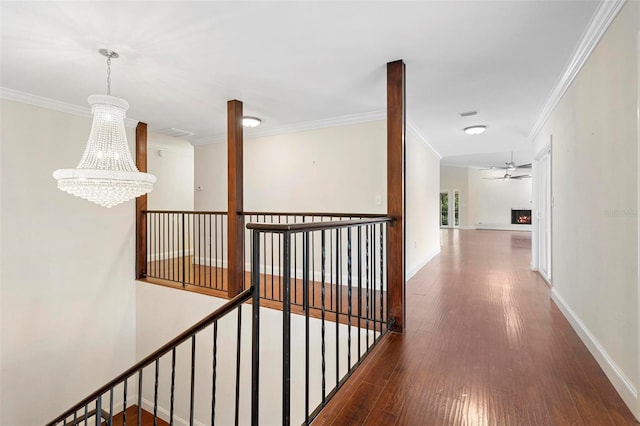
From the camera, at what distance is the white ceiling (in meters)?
2.01

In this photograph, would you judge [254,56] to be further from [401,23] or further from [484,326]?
[484,326]

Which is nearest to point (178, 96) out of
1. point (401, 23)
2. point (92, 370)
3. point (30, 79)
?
point (30, 79)

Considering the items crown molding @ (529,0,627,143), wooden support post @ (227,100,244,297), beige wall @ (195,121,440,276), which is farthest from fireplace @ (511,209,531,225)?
wooden support post @ (227,100,244,297)

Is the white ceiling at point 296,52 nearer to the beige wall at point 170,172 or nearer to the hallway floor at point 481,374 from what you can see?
the hallway floor at point 481,374

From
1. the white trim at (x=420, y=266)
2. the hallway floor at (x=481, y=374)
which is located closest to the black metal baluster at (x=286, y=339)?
the hallway floor at (x=481, y=374)

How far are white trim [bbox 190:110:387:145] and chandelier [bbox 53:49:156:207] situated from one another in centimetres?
252

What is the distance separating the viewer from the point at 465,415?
1654 millimetres

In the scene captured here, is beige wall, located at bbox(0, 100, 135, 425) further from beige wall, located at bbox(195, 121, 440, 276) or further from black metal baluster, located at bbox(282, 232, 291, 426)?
black metal baluster, located at bbox(282, 232, 291, 426)

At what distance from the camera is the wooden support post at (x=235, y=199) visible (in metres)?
3.74

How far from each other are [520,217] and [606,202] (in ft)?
38.9

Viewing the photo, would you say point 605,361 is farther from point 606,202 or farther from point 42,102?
point 42,102

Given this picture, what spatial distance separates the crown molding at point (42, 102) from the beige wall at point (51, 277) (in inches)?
2.2

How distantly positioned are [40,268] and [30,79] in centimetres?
211

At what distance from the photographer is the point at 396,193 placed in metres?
2.66
